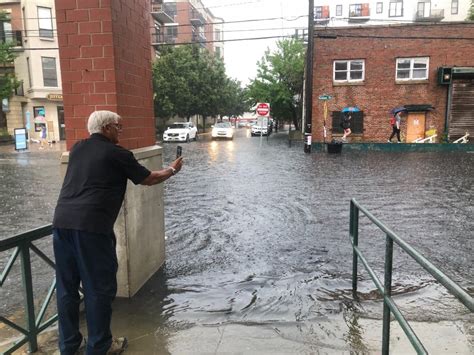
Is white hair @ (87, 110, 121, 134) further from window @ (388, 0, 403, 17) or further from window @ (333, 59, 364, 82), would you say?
window @ (388, 0, 403, 17)

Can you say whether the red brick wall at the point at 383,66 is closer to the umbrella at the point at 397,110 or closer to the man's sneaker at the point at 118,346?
the umbrella at the point at 397,110

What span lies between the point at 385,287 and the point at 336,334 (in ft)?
3.37

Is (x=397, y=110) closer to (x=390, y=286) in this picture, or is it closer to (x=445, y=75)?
(x=445, y=75)

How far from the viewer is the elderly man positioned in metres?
2.96

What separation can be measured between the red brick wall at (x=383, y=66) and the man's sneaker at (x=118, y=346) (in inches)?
973

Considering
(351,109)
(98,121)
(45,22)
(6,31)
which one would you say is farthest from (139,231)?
(6,31)

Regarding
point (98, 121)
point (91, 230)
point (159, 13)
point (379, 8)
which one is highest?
point (379, 8)

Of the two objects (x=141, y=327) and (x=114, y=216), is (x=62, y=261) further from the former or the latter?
(x=141, y=327)

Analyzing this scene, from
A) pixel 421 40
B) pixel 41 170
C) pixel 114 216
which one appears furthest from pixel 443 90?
pixel 114 216

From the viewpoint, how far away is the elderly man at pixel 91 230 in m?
2.96

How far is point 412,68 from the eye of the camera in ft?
85.2

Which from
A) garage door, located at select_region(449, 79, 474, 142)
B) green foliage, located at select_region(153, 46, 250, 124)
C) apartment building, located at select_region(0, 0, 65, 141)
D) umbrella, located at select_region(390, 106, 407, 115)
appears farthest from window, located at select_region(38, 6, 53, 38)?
garage door, located at select_region(449, 79, 474, 142)

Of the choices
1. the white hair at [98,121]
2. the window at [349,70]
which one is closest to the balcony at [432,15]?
the window at [349,70]

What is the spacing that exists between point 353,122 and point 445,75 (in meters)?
5.76
